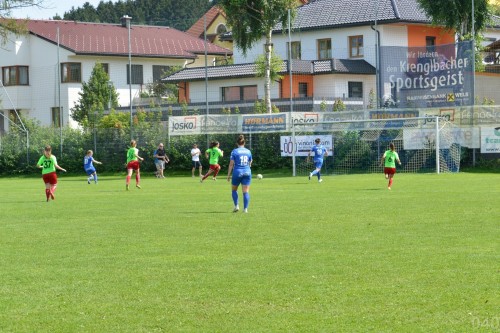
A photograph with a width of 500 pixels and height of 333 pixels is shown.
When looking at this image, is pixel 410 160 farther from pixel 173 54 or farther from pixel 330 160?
pixel 173 54

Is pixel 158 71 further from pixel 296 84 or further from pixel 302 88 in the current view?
pixel 302 88

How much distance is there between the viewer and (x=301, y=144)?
142 ft

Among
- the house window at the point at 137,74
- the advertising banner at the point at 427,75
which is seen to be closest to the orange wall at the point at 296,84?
the advertising banner at the point at 427,75

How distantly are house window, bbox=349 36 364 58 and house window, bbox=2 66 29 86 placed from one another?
23.7m

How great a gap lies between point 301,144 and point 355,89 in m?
16.3

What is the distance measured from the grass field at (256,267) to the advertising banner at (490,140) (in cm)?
1609

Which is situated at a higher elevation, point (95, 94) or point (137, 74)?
point (137, 74)

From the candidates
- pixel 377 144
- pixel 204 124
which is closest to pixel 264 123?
pixel 204 124

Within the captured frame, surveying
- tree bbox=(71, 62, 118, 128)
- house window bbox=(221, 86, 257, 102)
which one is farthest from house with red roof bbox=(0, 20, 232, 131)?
house window bbox=(221, 86, 257, 102)

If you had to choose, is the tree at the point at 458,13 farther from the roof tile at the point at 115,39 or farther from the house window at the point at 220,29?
the house window at the point at 220,29

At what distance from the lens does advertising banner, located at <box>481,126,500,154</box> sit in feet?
131

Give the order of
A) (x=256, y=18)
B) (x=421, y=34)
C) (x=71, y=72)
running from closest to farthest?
(x=256, y=18), (x=421, y=34), (x=71, y=72)

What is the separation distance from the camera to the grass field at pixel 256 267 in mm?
9430

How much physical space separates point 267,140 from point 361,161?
17.7ft
